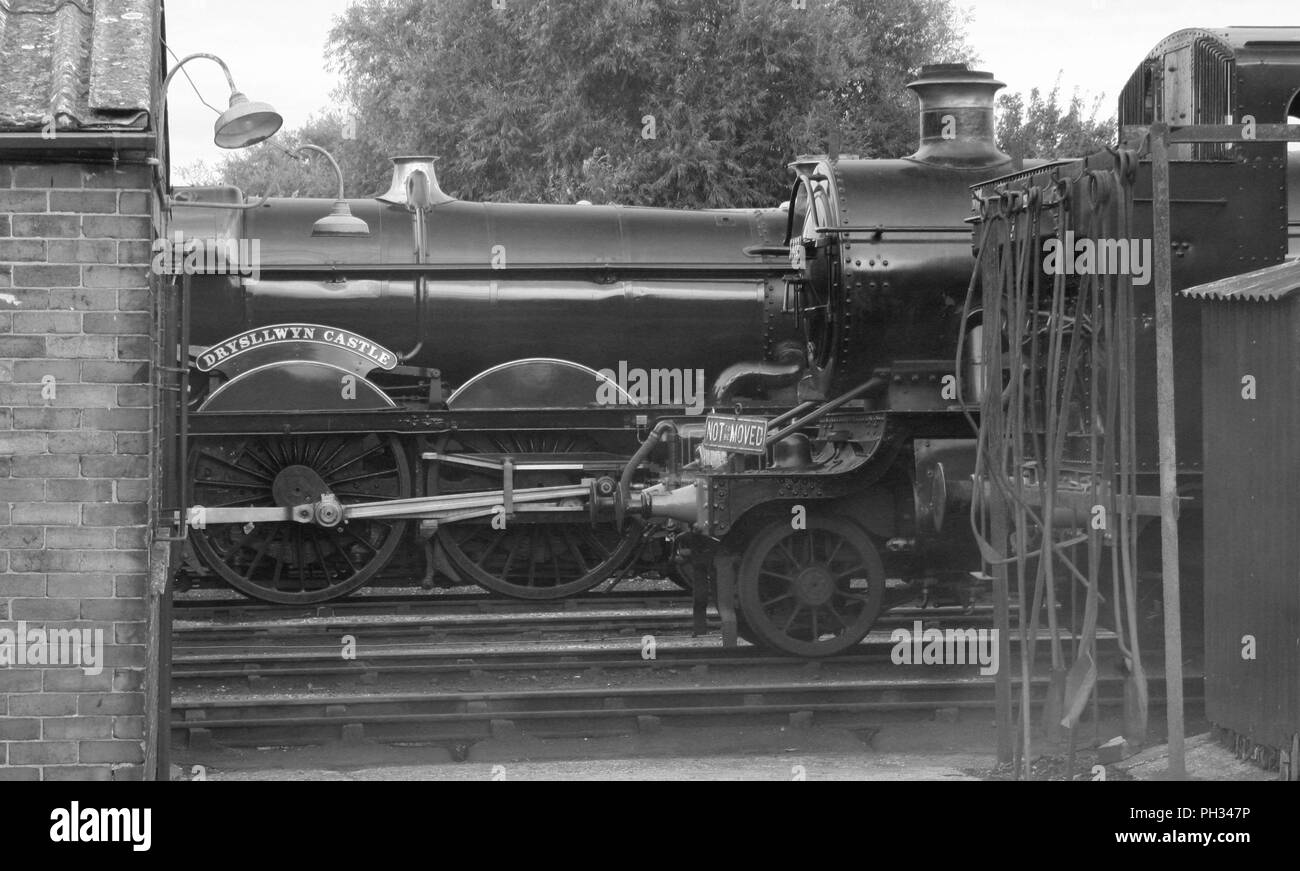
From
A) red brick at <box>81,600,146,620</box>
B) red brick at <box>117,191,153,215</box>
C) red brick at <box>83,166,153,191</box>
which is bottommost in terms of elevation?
red brick at <box>81,600,146,620</box>

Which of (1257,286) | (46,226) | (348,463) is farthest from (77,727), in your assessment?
(348,463)

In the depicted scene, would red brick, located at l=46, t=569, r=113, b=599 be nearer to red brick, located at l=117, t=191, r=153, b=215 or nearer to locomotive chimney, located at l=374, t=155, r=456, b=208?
red brick, located at l=117, t=191, r=153, b=215

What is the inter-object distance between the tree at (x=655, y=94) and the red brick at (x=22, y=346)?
15.1m

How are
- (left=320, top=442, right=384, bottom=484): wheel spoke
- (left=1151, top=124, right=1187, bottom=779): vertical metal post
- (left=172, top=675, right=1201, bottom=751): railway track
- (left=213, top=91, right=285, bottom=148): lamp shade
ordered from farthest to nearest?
(left=320, top=442, right=384, bottom=484): wheel spoke < (left=172, top=675, right=1201, bottom=751): railway track < (left=213, top=91, right=285, bottom=148): lamp shade < (left=1151, top=124, right=1187, bottom=779): vertical metal post

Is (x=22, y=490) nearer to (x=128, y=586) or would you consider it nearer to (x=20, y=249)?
(x=128, y=586)

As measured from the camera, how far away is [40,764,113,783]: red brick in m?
4.61

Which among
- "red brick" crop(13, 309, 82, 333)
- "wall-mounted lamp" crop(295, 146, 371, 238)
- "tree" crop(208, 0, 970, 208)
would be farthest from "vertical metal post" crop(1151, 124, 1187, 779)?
"tree" crop(208, 0, 970, 208)

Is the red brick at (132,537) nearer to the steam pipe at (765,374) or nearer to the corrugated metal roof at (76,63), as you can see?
the corrugated metal roof at (76,63)

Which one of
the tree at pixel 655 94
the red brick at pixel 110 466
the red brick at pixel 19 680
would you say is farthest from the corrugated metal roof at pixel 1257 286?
the tree at pixel 655 94

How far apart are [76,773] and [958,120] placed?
662 centimetres

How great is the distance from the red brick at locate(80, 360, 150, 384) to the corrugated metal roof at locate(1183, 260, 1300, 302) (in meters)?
4.08
